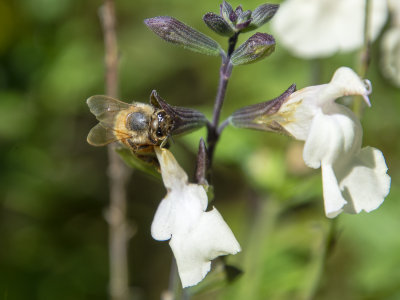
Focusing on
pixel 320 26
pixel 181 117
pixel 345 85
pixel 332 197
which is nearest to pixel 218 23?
pixel 181 117

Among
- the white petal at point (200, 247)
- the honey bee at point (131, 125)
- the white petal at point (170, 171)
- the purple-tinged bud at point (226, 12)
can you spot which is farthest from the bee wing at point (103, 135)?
the purple-tinged bud at point (226, 12)

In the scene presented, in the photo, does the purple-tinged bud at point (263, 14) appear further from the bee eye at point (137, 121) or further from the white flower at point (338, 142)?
the bee eye at point (137, 121)

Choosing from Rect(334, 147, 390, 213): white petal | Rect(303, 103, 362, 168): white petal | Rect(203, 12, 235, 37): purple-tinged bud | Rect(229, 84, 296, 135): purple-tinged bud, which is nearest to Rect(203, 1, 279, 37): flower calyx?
Rect(203, 12, 235, 37): purple-tinged bud

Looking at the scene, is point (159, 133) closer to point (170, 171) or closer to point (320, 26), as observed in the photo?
point (170, 171)

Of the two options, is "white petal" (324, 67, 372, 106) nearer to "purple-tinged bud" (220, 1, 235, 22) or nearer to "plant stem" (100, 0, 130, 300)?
"purple-tinged bud" (220, 1, 235, 22)

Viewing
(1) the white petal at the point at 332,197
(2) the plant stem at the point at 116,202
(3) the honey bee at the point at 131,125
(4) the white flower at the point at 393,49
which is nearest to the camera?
(1) the white petal at the point at 332,197

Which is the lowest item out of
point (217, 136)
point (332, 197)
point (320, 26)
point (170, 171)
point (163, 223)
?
point (332, 197)

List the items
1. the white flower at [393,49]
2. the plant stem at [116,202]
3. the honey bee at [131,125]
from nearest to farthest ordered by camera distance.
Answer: the honey bee at [131,125]
the plant stem at [116,202]
the white flower at [393,49]
